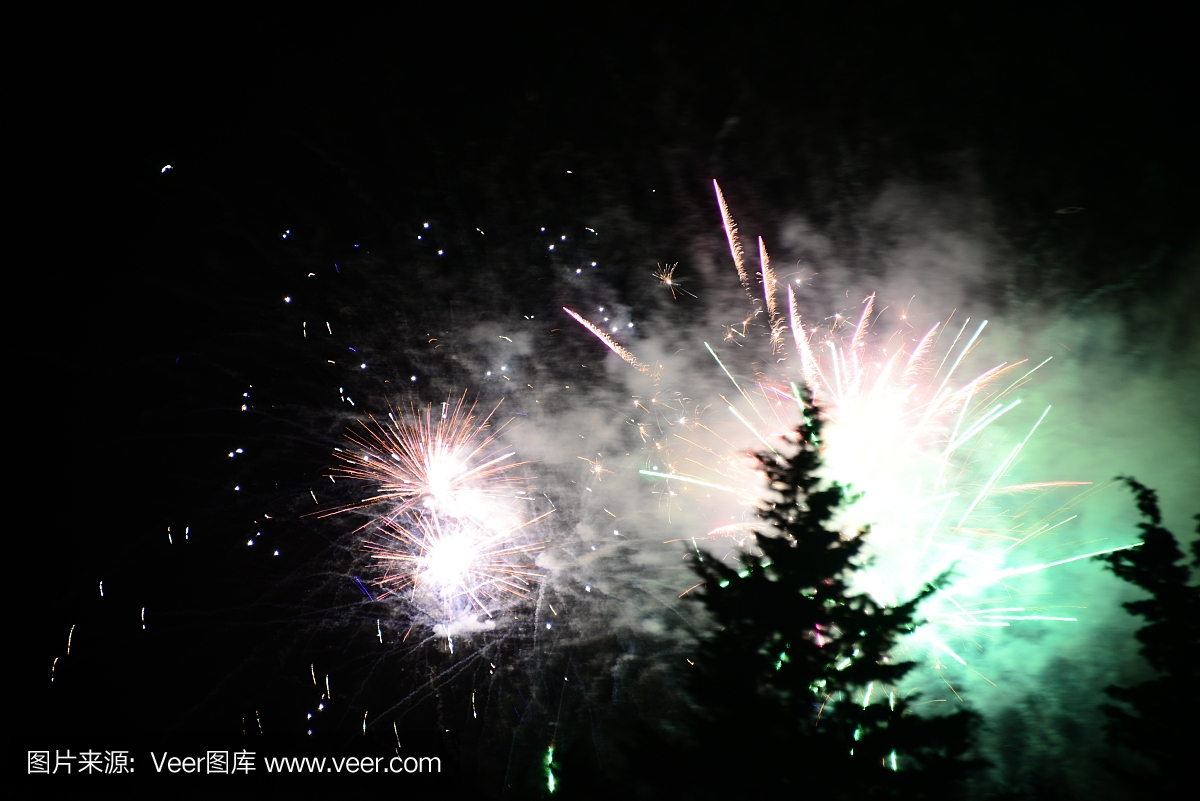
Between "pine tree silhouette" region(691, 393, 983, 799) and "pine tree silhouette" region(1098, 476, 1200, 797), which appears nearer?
"pine tree silhouette" region(691, 393, 983, 799)

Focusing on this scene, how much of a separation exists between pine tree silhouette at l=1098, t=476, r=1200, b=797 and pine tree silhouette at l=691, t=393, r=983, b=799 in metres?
7.90

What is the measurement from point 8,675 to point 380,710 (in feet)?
122

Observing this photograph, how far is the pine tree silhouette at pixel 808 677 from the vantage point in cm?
840

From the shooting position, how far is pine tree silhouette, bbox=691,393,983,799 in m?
8.40

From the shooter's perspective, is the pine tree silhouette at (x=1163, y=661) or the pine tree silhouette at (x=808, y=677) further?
the pine tree silhouette at (x=1163, y=661)

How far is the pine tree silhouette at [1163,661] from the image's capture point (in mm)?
11797

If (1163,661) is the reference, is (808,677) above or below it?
above

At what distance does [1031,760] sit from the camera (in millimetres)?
25547

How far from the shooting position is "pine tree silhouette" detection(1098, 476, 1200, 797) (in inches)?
464

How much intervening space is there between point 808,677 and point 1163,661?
10.9m

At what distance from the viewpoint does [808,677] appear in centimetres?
900

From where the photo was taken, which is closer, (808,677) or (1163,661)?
(808,677)

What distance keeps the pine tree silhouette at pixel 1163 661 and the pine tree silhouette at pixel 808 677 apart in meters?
7.90

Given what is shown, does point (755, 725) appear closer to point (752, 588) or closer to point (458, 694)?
point (752, 588)
